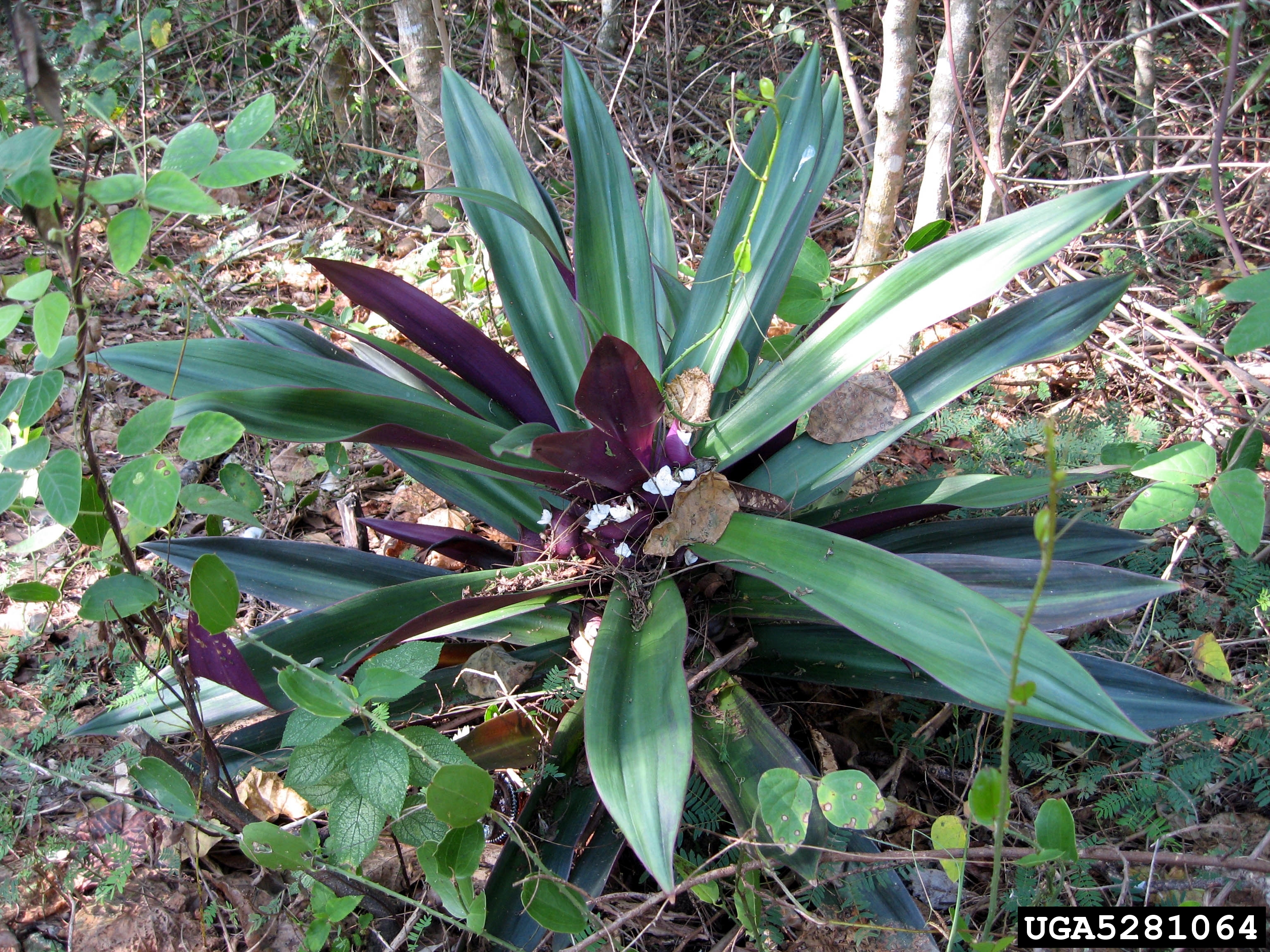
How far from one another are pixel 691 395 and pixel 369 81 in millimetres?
2600

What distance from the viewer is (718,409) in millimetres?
1546

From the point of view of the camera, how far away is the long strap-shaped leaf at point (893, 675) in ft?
3.70

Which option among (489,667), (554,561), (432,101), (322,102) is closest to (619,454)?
(554,561)

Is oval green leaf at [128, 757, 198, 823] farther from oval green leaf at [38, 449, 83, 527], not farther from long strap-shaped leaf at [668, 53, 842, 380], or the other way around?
long strap-shaped leaf at [668, 53, 842, 380]

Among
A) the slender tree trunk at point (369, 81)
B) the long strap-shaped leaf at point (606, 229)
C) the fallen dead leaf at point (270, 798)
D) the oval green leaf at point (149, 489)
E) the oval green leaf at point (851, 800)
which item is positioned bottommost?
the fallen dead leaf at point (270, 798)

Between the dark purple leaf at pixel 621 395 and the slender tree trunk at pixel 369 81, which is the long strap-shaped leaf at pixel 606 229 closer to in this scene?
the dark purple leaf at pixel 621 395

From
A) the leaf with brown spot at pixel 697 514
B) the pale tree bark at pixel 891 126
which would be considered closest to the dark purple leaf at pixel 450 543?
the leaf with brown spot at pixel 697 514

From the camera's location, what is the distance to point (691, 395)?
1338mm

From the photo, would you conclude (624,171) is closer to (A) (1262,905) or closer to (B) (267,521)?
(B) (267,521)

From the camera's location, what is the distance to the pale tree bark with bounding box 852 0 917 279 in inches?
76.2

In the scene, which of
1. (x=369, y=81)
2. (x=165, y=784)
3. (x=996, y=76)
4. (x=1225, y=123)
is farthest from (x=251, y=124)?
(x=369, y=81)

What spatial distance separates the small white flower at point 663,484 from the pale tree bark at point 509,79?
191 centimetres

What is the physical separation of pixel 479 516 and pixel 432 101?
1771 mm

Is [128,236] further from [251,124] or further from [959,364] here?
[959,364]
